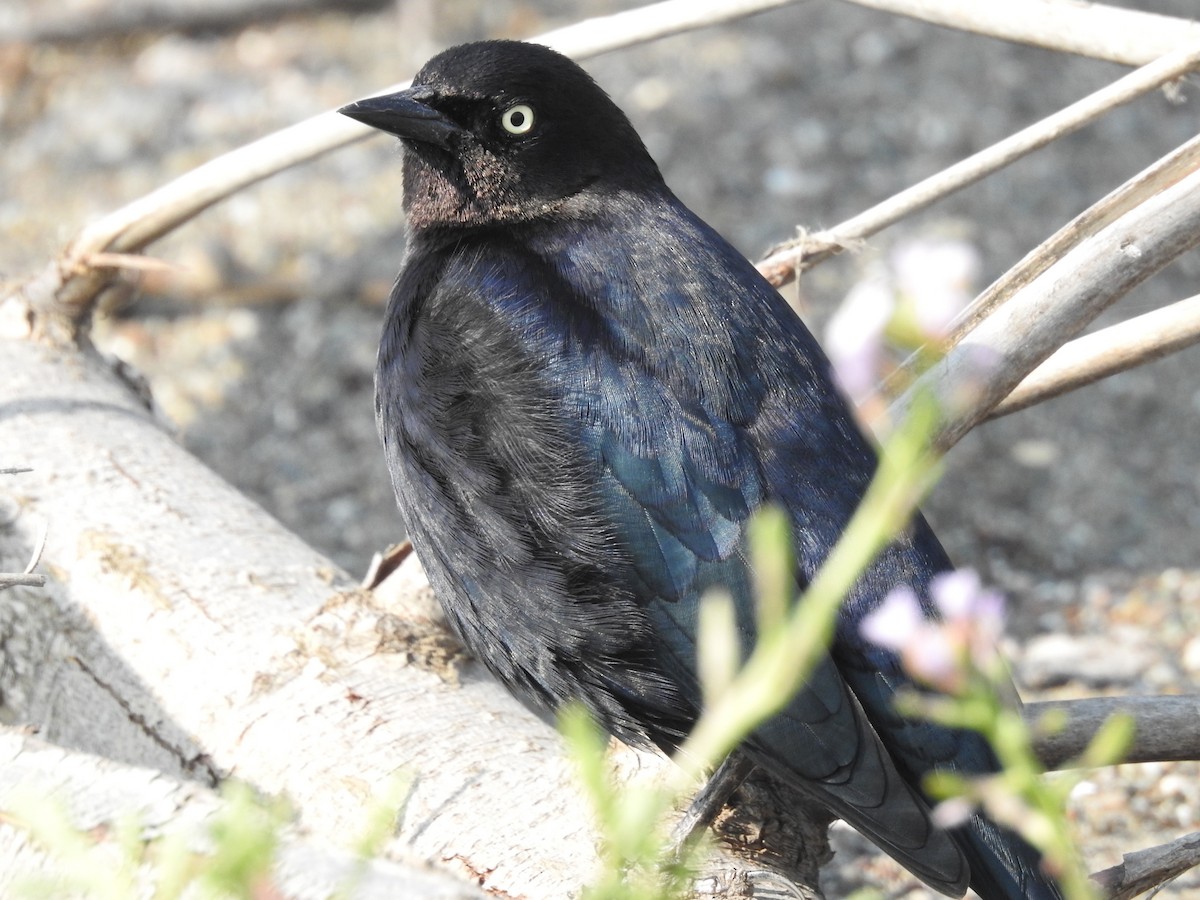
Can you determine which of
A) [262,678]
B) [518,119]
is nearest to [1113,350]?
[518,119]

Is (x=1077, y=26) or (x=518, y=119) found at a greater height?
(x=1077, y=26)

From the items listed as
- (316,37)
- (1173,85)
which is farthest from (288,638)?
(316,37)

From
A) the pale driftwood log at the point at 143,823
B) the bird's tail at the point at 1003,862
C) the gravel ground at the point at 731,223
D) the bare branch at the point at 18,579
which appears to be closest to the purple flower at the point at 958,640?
the pale driftwood log at the point at 143,823

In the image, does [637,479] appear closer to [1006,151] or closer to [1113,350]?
[1113,350]

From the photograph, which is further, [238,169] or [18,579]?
[238,169]

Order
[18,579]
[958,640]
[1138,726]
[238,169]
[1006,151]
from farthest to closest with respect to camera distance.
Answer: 1. [238,169]
2. [1006,151]
3. [1138,726]
4. [18,579]
5. [958,640]

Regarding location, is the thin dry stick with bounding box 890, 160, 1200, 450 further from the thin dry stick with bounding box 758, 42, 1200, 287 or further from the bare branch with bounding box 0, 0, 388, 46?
the bare branch with bounding box 0, 0, 388, 46

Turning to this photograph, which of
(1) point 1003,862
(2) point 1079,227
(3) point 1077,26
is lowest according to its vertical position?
(1) point 1003,862
